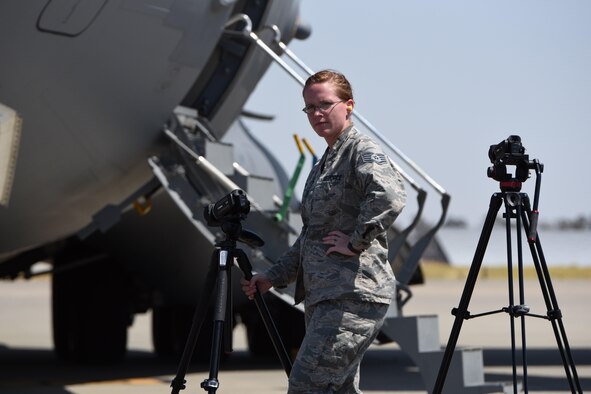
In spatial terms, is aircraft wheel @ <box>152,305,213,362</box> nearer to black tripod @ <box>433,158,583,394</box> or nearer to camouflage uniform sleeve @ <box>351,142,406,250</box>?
black tripod @ <box>433,158,583,394</box>

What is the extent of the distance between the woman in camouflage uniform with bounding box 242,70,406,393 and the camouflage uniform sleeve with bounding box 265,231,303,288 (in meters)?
0.03

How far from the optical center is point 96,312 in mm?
12953

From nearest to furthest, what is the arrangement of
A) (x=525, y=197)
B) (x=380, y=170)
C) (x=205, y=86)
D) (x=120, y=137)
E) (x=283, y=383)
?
(x=380, y=170) → (x=525, y=197) → (x=120, y=137) → (x=205, y=86) → (x=283, y=383)

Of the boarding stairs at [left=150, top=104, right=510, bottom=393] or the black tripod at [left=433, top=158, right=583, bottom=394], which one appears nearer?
the black tripod at [left=433, top=158, right=583, bottom=394]

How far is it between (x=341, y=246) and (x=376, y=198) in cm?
24

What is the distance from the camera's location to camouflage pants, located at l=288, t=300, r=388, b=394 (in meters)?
5.05

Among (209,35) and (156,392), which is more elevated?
(209,35)

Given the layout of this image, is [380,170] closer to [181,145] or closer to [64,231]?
[181,145]

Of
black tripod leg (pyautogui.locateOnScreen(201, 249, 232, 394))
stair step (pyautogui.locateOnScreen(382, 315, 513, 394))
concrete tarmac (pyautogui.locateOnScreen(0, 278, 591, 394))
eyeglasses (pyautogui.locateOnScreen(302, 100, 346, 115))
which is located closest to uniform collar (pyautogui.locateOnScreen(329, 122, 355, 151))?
eyeglasses (pyautogui.locateOnScreen(302, 100, 346, 115))

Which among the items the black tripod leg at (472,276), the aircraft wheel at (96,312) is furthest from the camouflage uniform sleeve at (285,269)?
the aircraft wheel at (96,312)

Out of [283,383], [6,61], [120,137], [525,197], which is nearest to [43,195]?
[120,137]

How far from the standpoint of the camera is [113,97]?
899 centimetres

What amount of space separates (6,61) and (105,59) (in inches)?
29.8

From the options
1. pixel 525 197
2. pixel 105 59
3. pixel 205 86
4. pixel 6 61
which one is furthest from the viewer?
pixel 205 86
